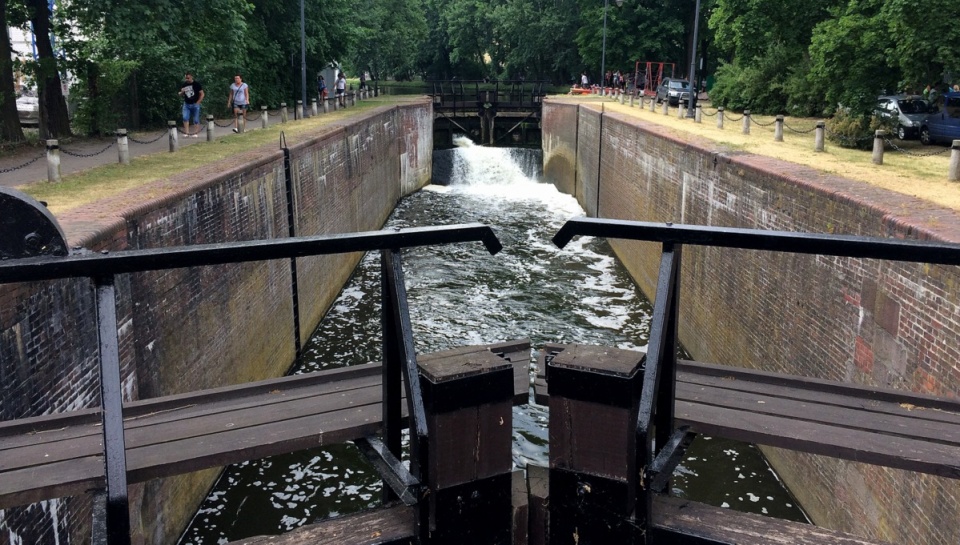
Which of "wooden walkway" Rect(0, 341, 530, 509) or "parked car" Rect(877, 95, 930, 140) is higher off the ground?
"parked car" Rect(877, 95, 930, 140)

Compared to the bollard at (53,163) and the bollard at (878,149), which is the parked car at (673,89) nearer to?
the bollard at (878,149)

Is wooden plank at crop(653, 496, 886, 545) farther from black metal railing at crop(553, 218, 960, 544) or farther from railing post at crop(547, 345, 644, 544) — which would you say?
railing post at crop(547, 345, 644, 544)

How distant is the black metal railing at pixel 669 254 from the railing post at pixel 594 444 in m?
0.05

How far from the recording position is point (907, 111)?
19.6 metres

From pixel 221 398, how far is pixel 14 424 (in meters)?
0.82

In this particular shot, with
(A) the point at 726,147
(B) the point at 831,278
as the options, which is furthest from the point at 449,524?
(A) the point at 726,147

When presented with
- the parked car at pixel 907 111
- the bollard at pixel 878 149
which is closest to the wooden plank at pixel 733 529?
the bollard at pixel 878 149

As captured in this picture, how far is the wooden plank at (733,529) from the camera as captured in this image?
262 cm

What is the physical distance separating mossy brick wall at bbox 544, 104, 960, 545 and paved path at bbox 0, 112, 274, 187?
9433mm

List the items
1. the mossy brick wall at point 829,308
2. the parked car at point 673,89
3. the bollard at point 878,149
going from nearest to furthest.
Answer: the mossy brick wall at point 829,308, the bollard at point 878,149, the parked car at point 673,89

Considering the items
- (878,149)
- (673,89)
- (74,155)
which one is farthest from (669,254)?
(673,89)

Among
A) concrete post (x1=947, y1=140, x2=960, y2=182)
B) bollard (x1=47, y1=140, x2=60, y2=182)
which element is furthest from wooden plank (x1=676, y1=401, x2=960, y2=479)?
bollard (x1=47, y1=140, x2=60, y2=182)

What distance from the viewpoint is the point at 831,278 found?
29.7 feet

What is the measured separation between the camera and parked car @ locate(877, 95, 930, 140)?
18.4 m
